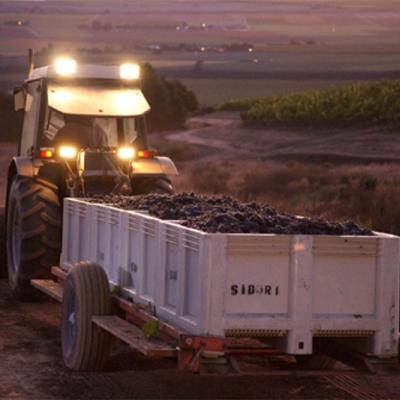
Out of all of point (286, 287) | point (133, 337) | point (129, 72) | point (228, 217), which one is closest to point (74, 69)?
point (129, 72)

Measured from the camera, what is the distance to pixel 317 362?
11766mm

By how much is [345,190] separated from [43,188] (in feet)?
53.2

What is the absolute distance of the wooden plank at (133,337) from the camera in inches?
409

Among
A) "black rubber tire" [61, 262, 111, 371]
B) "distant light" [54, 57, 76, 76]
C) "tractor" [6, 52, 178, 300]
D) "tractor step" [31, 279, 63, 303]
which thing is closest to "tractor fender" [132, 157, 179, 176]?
"tractor" [6, 52, 178, 300]

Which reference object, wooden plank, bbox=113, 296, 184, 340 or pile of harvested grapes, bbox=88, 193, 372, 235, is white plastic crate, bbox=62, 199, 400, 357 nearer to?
wooden plank, bbox=113, 296, 184, 340

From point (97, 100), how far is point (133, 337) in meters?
6.48

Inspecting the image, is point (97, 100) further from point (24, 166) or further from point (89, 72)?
point (24, 166)

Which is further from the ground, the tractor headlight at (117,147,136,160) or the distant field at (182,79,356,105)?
the distant field at (182,79,356,105)

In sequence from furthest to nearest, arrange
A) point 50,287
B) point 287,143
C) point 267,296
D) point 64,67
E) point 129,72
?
point 287,143
point 129,72
point 64,67
point 50,287
point 267,296

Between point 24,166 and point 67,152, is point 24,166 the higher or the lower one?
the lower one

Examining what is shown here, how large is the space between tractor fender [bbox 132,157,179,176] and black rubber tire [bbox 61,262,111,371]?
13.6 feet

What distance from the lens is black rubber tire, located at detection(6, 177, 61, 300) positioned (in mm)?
15969

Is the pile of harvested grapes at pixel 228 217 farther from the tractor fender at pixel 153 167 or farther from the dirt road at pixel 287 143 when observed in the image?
the dirt road at pixel 287 143

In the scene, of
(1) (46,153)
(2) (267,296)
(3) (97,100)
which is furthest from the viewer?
(3) (97,100)
